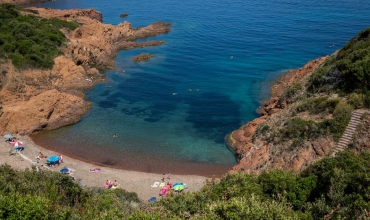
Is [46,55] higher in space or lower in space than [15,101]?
higher

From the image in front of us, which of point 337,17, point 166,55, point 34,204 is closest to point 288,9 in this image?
point 337,17

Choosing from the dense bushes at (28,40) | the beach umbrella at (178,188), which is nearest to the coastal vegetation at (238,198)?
the beach umbrella at (178,188)

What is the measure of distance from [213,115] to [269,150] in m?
16.7

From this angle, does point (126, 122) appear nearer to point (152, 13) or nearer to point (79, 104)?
point (79, 104)

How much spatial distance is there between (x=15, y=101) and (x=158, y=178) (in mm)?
24158

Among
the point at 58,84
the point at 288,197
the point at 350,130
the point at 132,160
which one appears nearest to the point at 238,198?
the point at 288,197

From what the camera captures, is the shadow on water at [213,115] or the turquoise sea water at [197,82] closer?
the turquoise sea water at [197,82]

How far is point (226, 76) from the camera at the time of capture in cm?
5881

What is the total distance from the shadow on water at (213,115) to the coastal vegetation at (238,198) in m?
20.1

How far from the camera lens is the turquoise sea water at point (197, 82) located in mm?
39812

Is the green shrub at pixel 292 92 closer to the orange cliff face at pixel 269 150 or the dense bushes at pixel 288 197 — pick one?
the orange cliff face at pixel 269 150

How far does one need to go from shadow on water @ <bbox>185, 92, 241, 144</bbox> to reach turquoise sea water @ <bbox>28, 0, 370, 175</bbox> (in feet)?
0.45

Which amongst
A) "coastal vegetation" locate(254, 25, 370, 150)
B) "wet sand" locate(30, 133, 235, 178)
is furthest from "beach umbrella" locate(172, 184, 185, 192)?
"coastal vegetation" locate(254, 25, 370, 150)

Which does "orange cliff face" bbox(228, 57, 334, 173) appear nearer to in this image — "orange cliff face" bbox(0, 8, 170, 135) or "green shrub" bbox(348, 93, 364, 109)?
"green shrub" bbox(348, 93, 364, 109)
